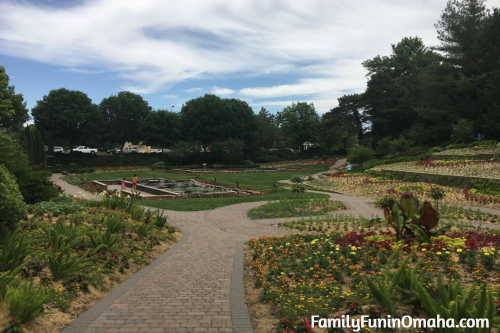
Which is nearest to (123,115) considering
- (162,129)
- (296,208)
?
(162,129)

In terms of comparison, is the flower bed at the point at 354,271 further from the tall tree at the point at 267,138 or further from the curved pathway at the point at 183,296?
the tall tree at the point at 267,138

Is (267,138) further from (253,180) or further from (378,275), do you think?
(378,275)

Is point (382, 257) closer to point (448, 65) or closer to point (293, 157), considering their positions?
point (448, 65)

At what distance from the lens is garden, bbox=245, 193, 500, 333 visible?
3.84 metres

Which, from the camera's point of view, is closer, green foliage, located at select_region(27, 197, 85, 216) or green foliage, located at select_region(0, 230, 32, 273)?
green foliage, located at select_region(0, 230, 32, 273)

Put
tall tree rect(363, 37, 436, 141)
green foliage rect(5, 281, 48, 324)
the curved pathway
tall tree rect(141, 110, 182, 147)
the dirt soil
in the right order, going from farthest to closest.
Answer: tall tree rect(141, 110, 182, 147) < tall tree rect(363, 37, 436, 141) < the curved pathway < the dirt soil < green foliage rect(5, 281, 48, 324)

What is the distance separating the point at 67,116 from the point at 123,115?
9.20 meters

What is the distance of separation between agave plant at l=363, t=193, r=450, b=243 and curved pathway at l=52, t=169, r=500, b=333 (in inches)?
122

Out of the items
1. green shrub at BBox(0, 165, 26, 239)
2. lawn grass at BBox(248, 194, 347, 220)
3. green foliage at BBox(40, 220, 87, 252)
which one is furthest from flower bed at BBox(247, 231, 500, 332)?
lawn grass at BBox(248, 194, 347, 220)

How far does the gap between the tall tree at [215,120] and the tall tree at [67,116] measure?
1299cm

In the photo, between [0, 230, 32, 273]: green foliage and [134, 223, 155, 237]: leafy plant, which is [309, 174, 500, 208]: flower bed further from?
[0, 230, 32, 273]: green foliage

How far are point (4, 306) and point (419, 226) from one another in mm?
6486

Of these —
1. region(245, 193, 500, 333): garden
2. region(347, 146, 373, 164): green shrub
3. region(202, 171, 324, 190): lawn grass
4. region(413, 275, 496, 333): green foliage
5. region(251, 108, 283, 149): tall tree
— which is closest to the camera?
region(413, 275, 496, 333): green foliage

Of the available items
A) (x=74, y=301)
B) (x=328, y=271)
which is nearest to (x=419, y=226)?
(x=328, y=271)
